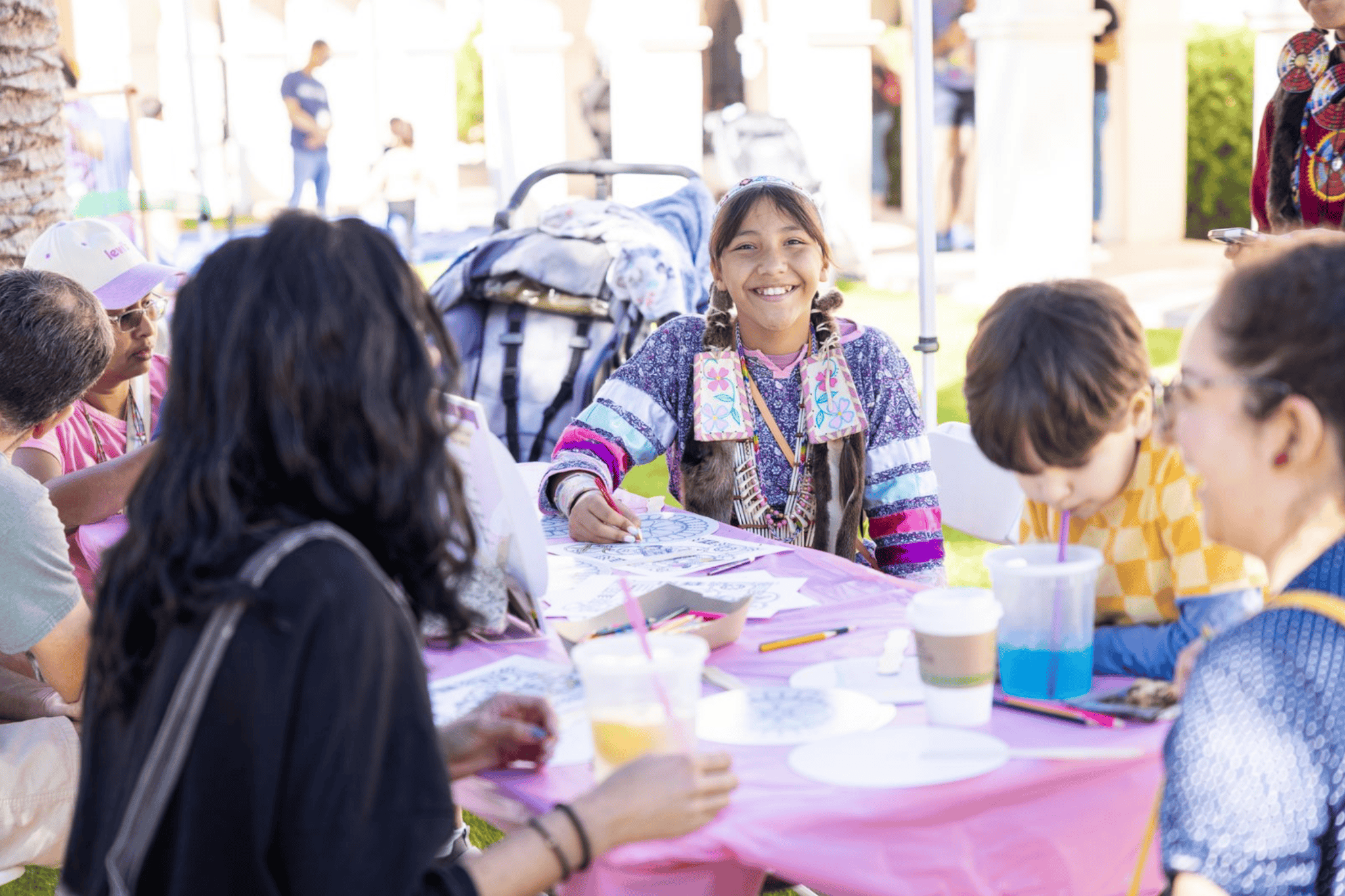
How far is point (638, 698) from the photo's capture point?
1.42 metres

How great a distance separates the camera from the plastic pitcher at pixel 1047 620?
5.19 ft

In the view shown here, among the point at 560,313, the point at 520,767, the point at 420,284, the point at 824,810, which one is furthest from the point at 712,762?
the point at 560,313

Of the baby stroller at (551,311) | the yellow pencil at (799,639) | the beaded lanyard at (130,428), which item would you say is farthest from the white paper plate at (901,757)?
the baby stroller at (551,311)

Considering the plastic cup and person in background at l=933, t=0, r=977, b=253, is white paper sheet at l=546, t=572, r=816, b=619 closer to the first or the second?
the plastic cup

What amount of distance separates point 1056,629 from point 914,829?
12.8 inches

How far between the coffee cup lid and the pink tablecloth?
132 mm

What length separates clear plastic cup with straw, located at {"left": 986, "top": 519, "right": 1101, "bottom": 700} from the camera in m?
1.58

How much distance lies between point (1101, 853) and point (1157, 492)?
45cm

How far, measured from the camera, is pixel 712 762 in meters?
1.41

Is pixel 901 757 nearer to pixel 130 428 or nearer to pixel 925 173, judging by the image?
pixel 130 428

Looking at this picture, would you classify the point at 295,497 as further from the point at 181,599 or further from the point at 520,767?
the point at 520,767

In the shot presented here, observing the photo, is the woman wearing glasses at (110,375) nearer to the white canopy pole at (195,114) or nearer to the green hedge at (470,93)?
the white canopy pole at (195,114)

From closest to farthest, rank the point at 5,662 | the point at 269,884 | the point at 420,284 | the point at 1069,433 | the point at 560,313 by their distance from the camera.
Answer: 1. the point at 269,884
2. the point at 420,284
3. the point at 1069,433
4. the point at 5,662
5. the point at 560,313

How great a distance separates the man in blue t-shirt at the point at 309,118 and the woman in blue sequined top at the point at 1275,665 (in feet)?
45.3
